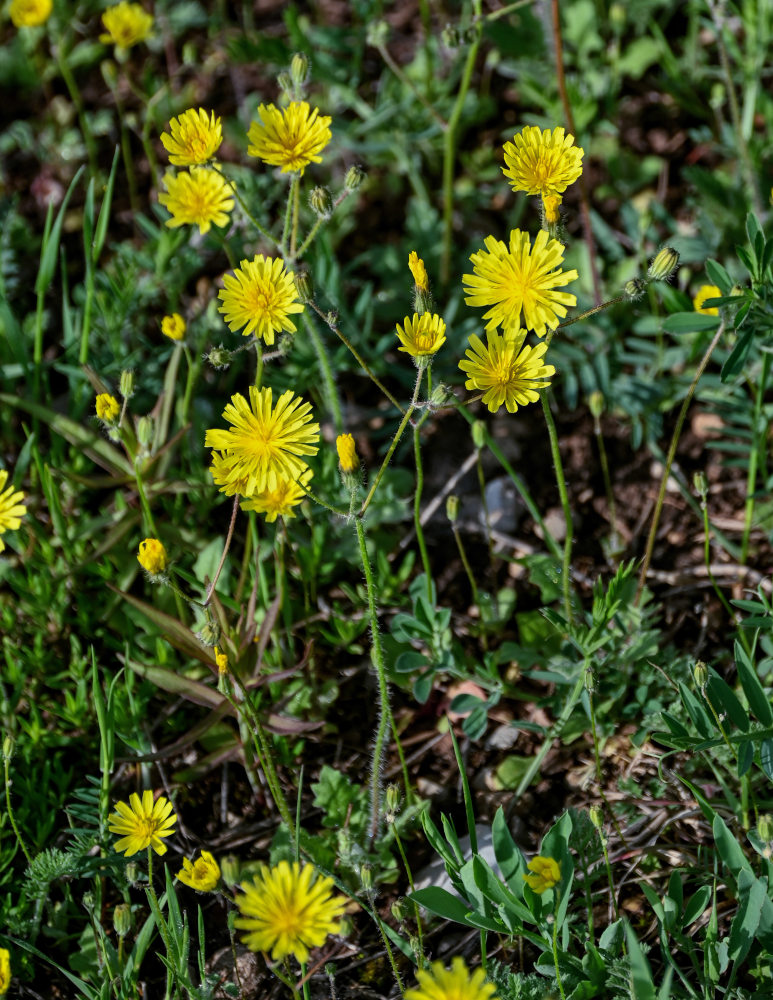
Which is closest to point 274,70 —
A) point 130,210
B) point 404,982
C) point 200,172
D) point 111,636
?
point 130,210

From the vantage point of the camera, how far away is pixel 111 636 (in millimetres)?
2488

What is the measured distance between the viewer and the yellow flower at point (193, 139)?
2066 millimetres

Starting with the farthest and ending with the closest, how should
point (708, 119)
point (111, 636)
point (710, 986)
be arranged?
point (708, 119)
point (111, 636)
point (710, 986)

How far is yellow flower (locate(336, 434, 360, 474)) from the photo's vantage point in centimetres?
175

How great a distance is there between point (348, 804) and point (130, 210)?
7.75 ft

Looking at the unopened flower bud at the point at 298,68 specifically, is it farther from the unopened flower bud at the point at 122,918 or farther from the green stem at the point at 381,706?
the unopened flower bud at the point at 122,918

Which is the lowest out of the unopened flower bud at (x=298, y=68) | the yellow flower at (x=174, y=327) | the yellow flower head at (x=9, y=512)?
the yellow flower head at (x=9, y=512)

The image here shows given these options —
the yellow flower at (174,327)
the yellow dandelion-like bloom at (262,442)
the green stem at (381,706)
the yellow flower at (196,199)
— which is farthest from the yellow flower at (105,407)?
the green stem at (381,706)

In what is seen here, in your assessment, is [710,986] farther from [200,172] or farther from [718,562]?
[200,172]

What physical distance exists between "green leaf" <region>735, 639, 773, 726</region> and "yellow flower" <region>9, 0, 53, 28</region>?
9.52ft

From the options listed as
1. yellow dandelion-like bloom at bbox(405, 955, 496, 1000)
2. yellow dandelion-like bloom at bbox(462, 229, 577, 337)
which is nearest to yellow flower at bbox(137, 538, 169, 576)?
yellow dandelion-like bloom at bbox(462, 229, 577, 337)

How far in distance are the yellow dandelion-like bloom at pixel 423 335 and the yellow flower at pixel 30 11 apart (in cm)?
220

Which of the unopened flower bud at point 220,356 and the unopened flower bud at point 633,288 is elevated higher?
the unopened flower bud at point 633,288

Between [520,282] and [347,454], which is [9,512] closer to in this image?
[347,454]
